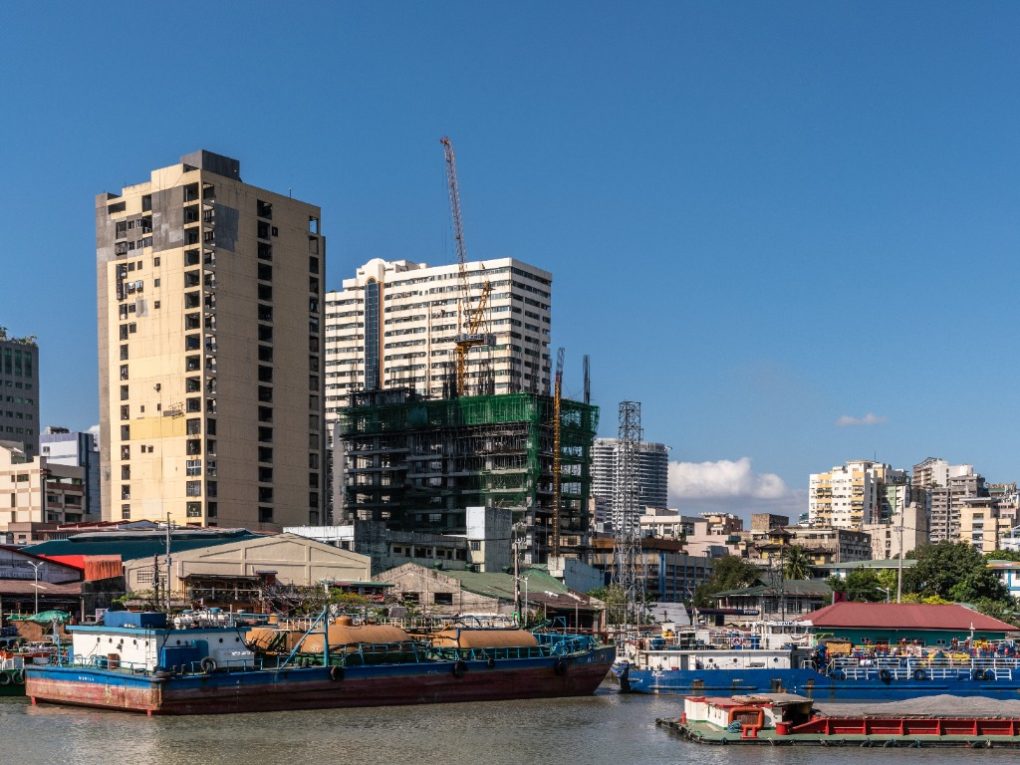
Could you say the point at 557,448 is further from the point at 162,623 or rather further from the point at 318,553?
the point at 162,623

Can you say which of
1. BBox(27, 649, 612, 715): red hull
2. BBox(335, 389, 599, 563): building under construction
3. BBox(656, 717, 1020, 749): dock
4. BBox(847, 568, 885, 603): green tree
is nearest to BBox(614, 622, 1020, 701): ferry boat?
BBox(27, 649, 612, 715): red hull

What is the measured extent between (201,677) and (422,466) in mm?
127851

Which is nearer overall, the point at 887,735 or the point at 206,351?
the point at 887,735

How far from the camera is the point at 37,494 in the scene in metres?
177

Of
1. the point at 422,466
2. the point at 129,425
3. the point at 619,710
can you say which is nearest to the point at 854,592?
the point at 422,466

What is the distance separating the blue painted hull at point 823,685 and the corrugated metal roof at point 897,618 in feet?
63.9

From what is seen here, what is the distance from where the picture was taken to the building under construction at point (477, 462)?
182m

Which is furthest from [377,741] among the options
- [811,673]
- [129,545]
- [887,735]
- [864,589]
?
[864,589]

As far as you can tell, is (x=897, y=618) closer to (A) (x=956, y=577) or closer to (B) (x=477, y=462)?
(A) (x=956, y=577)

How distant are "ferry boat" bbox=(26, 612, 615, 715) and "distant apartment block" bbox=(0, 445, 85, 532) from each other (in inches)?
4465

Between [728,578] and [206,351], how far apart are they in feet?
268

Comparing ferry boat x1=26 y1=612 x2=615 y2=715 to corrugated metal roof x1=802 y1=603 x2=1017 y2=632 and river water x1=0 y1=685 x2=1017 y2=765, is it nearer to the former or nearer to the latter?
river water x1=0 y1=685 x2=1017 y2=765

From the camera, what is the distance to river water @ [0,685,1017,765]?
52969 millimetres

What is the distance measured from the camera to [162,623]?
66.4 metres
